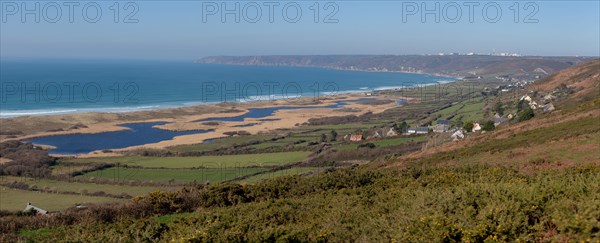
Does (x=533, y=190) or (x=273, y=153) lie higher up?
(x=533, y=190)

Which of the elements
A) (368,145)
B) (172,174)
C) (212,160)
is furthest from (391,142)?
(172,174)

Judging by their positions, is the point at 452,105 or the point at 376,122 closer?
the point at 376,122

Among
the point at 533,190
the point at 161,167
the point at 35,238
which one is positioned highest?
the point at 533,190

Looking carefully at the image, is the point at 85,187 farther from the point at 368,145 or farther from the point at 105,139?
the point at 105,139

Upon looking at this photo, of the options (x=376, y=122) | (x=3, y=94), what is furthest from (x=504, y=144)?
(x=3, y=94)

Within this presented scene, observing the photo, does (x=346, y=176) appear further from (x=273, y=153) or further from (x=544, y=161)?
(x=273, y=153)

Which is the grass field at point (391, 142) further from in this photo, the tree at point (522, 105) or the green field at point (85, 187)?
the green field at point (85, 187)
